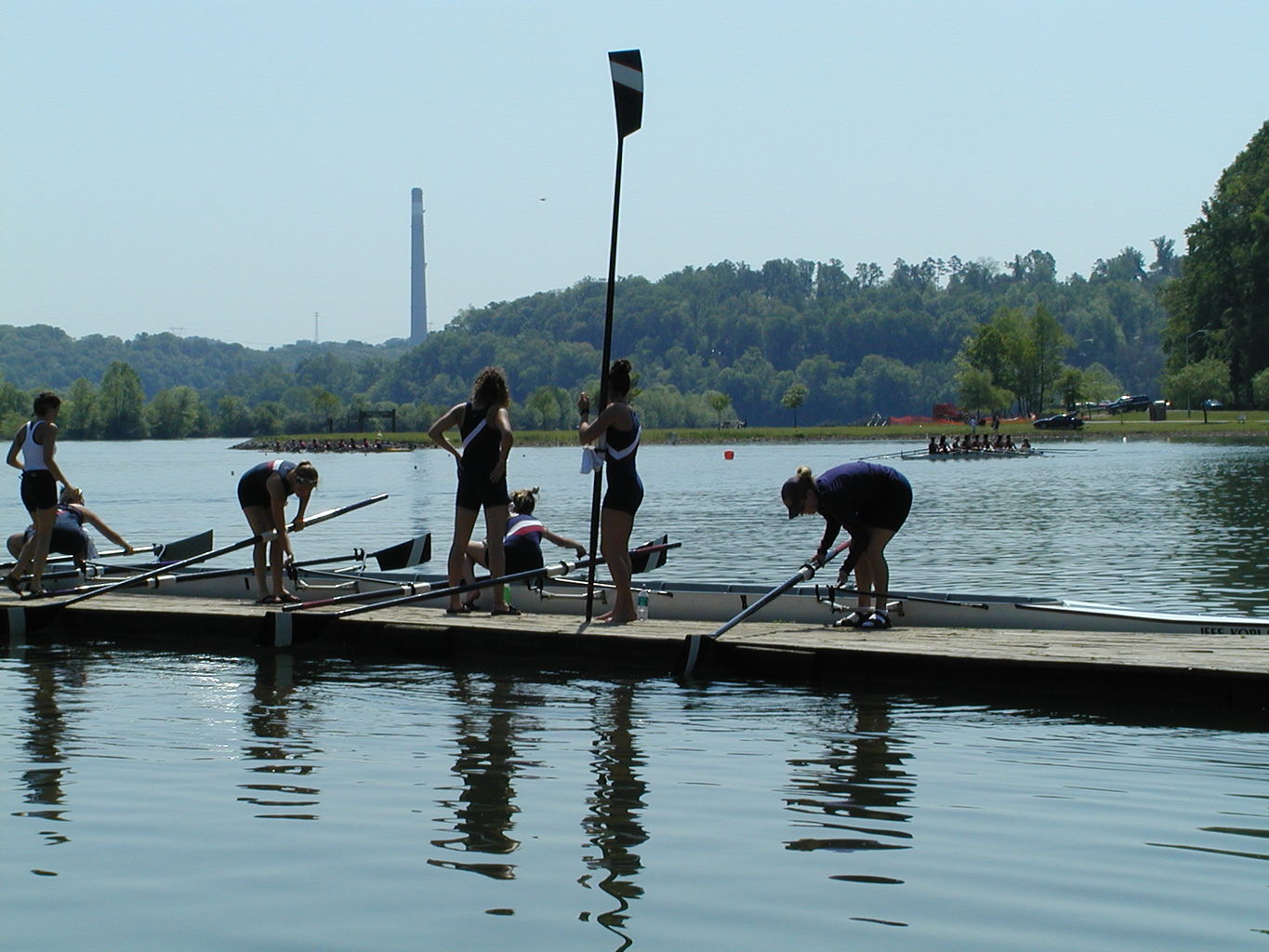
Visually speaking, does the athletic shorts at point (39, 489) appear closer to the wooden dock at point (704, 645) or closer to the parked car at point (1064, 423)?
the wooden dock at point (704, 645)

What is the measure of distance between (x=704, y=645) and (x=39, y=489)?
703 centimetres

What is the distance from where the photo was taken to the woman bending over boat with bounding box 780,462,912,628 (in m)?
11.1

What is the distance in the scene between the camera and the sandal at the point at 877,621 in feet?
39.0

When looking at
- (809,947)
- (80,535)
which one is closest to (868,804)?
(809,947)

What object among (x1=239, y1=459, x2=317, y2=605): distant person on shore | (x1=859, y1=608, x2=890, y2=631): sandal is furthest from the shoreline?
(x1=859, y1=608, x2=890, y2=631): sandal

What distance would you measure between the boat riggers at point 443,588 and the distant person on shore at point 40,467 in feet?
8.77

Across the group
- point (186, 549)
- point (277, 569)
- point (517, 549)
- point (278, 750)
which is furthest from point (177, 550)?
point (278, 750)

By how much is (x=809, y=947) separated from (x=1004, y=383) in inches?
5082

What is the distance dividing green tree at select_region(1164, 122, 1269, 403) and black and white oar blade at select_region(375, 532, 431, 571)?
10346cm

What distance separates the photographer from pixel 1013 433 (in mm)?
109812

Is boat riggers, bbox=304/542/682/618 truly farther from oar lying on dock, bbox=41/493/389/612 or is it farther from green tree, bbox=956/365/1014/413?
green tree, bbox=956/365/1014/413

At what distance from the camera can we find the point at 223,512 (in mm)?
44594

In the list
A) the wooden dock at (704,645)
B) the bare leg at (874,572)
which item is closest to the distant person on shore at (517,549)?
the wooden dock at (704,645)

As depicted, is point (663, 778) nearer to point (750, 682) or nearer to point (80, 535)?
point (750, 682)
